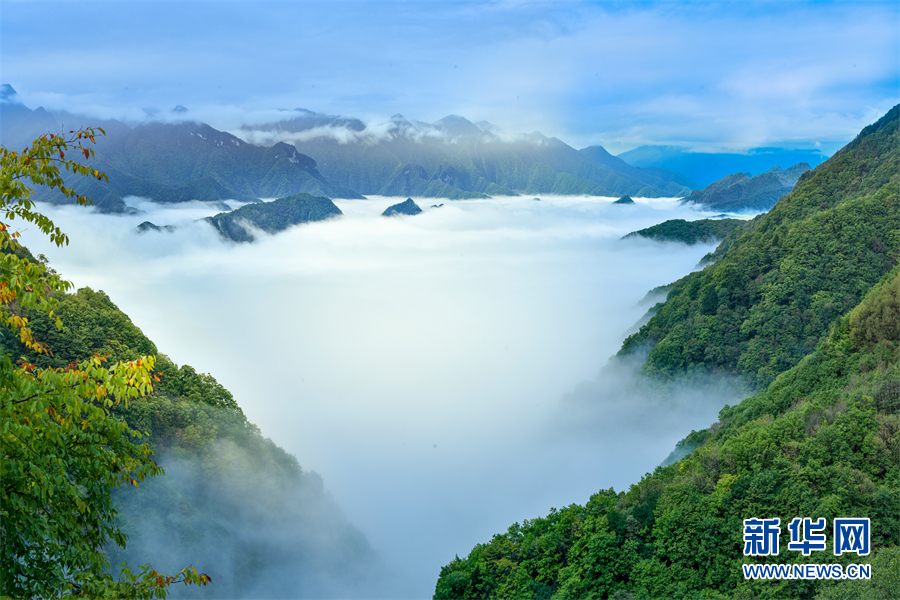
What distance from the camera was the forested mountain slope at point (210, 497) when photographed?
2795 cm

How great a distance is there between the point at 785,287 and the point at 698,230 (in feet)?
293

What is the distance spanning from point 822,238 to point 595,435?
26.9 metres

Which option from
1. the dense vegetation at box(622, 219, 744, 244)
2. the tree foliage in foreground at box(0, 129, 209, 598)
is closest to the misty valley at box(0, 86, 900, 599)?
the tree foliage in foreground at box(0, 129, 209, 598)

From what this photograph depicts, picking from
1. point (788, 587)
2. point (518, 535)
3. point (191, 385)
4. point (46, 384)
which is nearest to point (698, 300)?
point (518, 535)

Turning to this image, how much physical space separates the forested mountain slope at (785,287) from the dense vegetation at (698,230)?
67432mm

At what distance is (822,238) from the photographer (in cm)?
4322

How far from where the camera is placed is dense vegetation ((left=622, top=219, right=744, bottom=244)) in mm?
121750

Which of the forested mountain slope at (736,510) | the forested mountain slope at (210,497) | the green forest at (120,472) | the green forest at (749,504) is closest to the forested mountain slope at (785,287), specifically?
the green forest at (749,504)

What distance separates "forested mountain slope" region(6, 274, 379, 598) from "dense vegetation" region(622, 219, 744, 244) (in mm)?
107006

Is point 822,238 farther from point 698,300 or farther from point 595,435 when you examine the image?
point 595,435

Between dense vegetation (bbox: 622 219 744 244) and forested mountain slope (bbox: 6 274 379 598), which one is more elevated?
dense vegetation (bbox: 622 219 744 244)

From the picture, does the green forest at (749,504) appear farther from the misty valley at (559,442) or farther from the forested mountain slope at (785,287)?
the forested mountain slope at (785,287)

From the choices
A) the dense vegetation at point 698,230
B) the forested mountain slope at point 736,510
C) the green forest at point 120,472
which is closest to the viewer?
the green forest at point 120,472

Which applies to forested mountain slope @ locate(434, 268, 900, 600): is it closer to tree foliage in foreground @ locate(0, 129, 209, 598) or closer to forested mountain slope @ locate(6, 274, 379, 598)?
forested mountain slope @ locate(6, 274, 379, 598)
